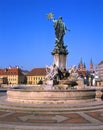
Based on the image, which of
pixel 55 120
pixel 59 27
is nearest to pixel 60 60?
pixel 59 27

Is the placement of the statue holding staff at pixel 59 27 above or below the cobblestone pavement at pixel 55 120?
above

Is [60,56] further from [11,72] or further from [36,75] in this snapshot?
[11,72]

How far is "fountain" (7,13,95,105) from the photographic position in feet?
63.2

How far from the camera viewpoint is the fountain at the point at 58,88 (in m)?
19.2

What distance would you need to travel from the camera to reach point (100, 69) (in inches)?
6309

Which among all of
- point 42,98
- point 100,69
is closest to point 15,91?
point 42,98

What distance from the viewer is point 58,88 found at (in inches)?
995

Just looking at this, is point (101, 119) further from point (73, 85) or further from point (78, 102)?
point (73, 85)

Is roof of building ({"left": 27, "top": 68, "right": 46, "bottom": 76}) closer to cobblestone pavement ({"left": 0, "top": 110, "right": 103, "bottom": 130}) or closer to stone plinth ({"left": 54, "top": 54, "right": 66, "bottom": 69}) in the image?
stone plinth ({"left": 54, "top": 54, "right": 66, "bottom": 69})

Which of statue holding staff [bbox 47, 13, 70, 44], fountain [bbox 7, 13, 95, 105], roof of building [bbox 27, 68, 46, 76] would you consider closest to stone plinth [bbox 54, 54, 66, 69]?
fountain [bbox 7, 13, 95, 105]

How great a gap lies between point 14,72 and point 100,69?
6030 cm

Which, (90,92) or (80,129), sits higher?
(90,92)

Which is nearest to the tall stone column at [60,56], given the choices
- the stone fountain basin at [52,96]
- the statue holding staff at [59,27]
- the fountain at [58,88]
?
the fountain at [58,88]

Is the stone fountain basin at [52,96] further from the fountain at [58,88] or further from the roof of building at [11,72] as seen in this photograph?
the roof of building at [11,72]
